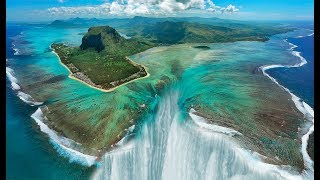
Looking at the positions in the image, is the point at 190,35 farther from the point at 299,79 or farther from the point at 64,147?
the point at 64,147

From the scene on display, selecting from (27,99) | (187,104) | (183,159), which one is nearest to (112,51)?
(27,99)

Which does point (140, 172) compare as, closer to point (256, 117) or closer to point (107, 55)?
point (256, 117)

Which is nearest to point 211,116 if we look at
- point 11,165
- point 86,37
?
point 11,165

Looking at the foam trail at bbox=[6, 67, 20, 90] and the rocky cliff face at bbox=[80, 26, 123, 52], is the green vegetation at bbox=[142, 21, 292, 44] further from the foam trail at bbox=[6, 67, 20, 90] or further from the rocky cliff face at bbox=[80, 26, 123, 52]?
the foam trail at bbox=[6, 67, 20, 90]

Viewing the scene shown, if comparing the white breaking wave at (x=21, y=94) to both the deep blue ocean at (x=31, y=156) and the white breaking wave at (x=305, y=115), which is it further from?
the white breaking wave at (x=305, y=115)

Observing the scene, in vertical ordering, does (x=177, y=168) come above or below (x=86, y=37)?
above

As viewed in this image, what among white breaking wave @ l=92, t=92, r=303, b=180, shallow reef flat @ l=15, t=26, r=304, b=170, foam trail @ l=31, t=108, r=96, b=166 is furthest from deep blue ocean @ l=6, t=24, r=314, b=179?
white breaking wave @ l=92, t=92, r=303, b=180
